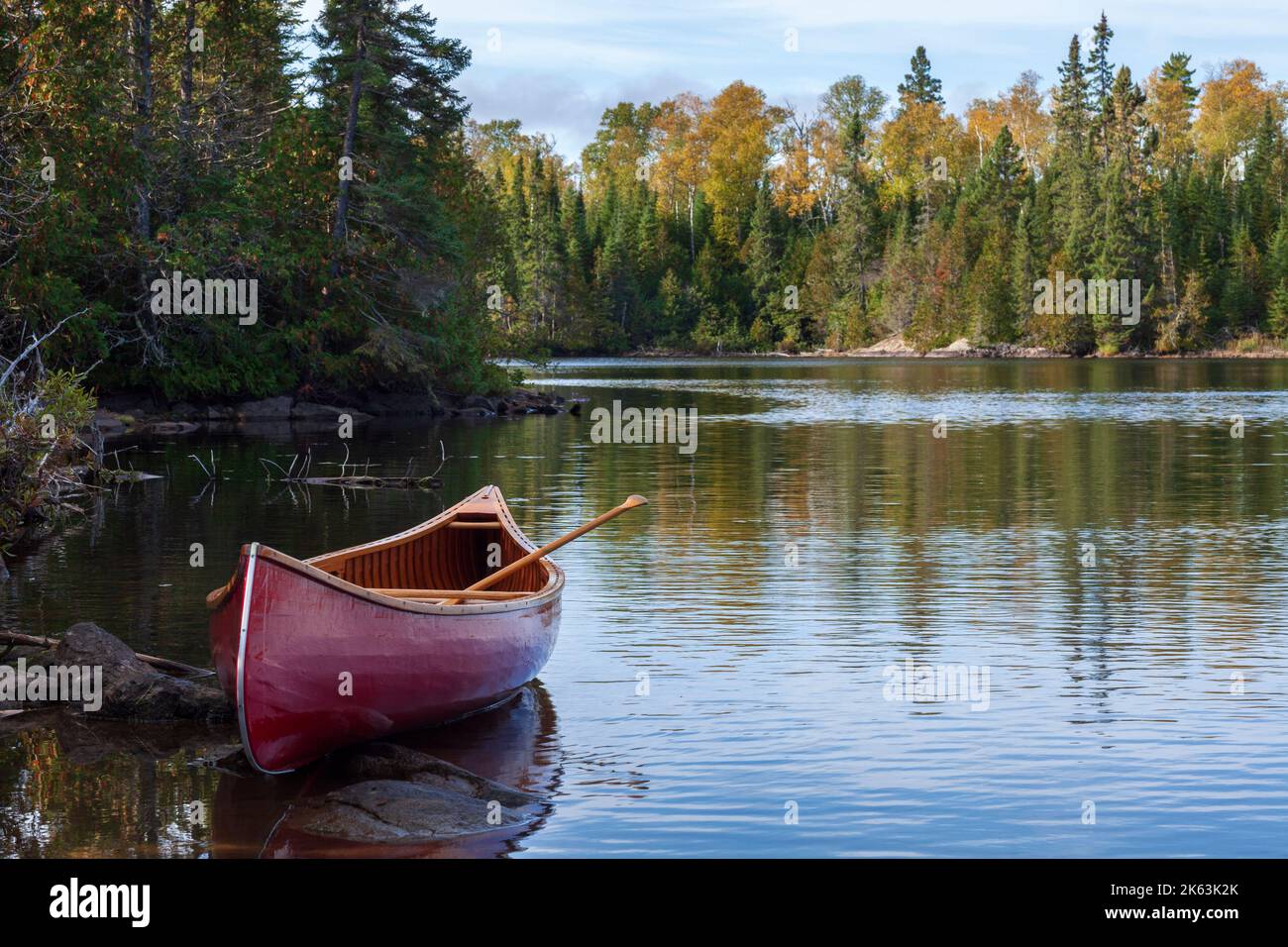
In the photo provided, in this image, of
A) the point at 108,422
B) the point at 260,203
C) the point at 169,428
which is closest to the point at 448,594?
the point at 108,422

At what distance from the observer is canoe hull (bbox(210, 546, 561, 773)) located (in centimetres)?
1076

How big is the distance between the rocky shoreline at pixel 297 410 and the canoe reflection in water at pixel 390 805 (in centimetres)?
3235

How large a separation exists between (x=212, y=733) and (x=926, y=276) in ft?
385

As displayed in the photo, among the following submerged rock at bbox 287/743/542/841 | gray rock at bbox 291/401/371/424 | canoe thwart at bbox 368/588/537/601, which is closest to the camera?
submerged rock at bbox 287/743/542/841

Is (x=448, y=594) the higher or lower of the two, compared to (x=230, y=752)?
higher

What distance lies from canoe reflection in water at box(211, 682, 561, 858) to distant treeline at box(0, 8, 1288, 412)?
1934 centimetres

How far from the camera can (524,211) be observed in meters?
128

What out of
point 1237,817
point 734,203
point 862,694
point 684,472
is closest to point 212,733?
point 862,694

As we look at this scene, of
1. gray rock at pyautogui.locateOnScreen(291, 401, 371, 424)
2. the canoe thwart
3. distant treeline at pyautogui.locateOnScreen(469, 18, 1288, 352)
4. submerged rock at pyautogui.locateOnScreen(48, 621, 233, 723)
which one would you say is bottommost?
submerged rock at pyautogui.locateOnScreen(48, 621, 233, 723)

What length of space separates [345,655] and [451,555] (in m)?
5.23

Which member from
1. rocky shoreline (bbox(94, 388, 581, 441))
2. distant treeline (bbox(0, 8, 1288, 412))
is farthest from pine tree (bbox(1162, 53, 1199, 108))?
rocky shoreline (bbox(94, 388, 581, 441))

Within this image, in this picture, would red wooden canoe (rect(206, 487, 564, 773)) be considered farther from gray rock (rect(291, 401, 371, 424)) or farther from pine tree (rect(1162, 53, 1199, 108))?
pine tree (rect(1162, 53, 1199, 108))

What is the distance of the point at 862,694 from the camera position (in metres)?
13.7

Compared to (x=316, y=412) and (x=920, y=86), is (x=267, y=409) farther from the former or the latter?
(x=920, y=86)
